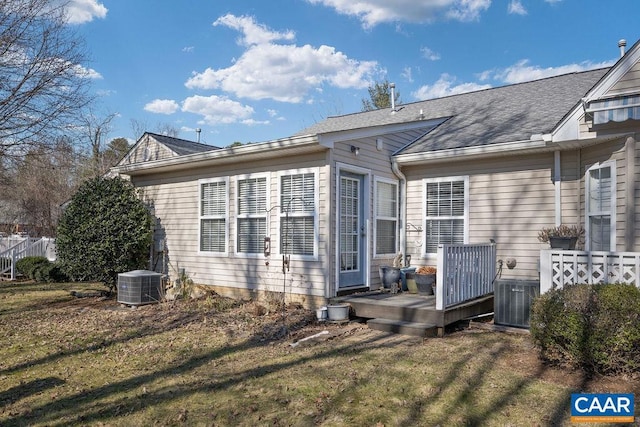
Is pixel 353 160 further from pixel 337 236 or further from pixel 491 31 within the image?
pixel 491 31

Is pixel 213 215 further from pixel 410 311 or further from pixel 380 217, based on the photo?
pixel 410 311

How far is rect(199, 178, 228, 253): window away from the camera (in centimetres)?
910

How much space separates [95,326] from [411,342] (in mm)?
5173

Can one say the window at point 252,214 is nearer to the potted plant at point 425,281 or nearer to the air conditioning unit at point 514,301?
the potted plant at point 425,281

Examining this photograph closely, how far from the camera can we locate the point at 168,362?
5.29 meters

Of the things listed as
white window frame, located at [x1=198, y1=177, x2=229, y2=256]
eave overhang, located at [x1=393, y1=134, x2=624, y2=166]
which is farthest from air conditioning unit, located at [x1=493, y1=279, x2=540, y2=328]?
white window frame, located at [x1=198, y1=177, x2=229, y2=256]

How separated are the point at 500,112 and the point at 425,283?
4639mm

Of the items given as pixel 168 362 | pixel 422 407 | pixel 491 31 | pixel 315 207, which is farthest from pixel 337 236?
pixel 491 31

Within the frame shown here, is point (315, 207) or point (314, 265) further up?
point (315, 207)

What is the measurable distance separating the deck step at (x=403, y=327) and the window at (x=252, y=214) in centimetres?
285

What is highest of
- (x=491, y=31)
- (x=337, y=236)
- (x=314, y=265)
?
(x=491, y=31)

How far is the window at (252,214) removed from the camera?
8398mm

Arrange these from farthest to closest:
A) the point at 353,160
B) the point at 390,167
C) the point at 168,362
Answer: the point at 390,167
the point at 353,160
the point at 168,362

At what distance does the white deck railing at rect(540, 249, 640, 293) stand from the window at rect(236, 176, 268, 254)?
481 centimetres
